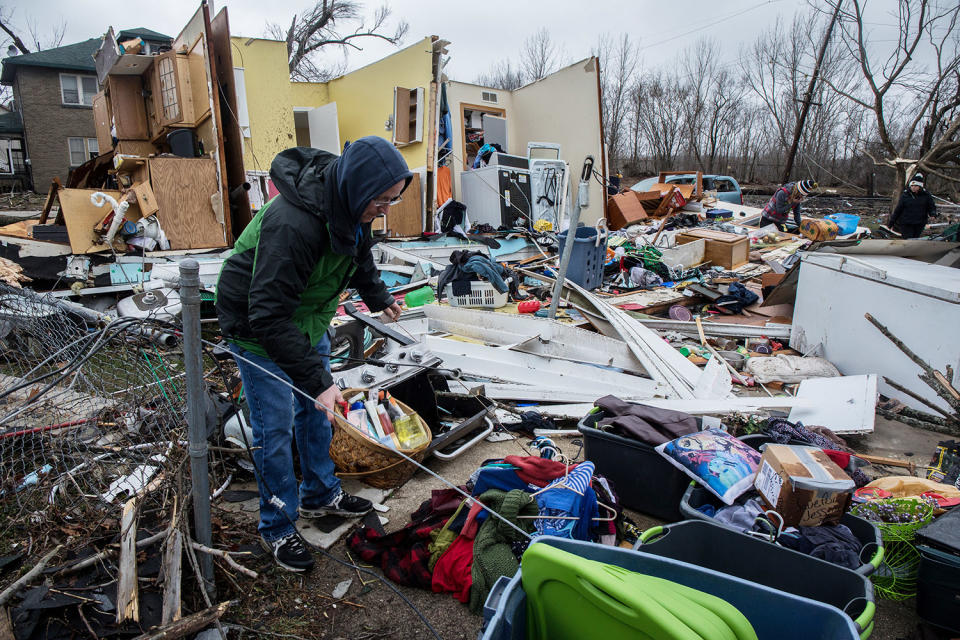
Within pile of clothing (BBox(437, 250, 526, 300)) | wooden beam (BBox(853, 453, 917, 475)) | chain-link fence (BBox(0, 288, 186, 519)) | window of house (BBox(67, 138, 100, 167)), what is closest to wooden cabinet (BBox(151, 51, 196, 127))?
pile of clothing (BBox(437, 250, 526, 300))

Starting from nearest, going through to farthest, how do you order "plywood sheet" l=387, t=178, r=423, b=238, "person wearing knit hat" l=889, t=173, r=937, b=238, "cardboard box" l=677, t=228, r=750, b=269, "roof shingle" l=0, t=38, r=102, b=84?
"cardboard box" l=677, t=228, r=750, b=269 < "plywood sheet" l=387, t=178, r=423, b=238 < "person wearing knit hat" l=889, t=173, r=937, b=238 < "roof shingle" l=0, t=38, r=102, b=84

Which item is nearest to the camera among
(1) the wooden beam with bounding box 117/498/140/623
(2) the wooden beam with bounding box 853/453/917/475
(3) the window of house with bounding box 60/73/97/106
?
(1) the wooden beam with bounding box 117/498/140/623

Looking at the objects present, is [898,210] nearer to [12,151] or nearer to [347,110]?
[347,110]

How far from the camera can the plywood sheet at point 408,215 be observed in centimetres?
857

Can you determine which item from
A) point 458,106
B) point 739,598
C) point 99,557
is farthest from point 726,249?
point 99,557

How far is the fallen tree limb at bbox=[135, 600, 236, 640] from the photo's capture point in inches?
59.5

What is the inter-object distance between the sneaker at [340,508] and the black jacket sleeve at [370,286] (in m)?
0.97

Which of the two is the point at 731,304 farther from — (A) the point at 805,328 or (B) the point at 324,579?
(B) the point at 324,579

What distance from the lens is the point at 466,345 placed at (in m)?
4.26

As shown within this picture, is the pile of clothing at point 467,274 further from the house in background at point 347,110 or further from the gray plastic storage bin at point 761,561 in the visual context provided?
the gray plastic storage bin at point 761,561

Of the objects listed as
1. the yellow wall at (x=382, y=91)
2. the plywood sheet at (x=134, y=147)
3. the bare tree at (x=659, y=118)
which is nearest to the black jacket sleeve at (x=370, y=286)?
the yellow wall at (x=382, y=91)

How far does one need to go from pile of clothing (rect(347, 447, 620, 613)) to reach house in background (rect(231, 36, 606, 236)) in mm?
6402

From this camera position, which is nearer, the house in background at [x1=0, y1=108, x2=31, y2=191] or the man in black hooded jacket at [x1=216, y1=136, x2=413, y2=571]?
the man in black hooded jacket at [x1=216, y1=136, x2=413, y2=571]

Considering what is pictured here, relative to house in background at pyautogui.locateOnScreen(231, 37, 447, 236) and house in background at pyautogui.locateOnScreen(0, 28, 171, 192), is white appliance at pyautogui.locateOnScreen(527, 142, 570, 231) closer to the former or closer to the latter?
house in background at pyautogui.locateOnScreen(231, 37, 447, 236)
